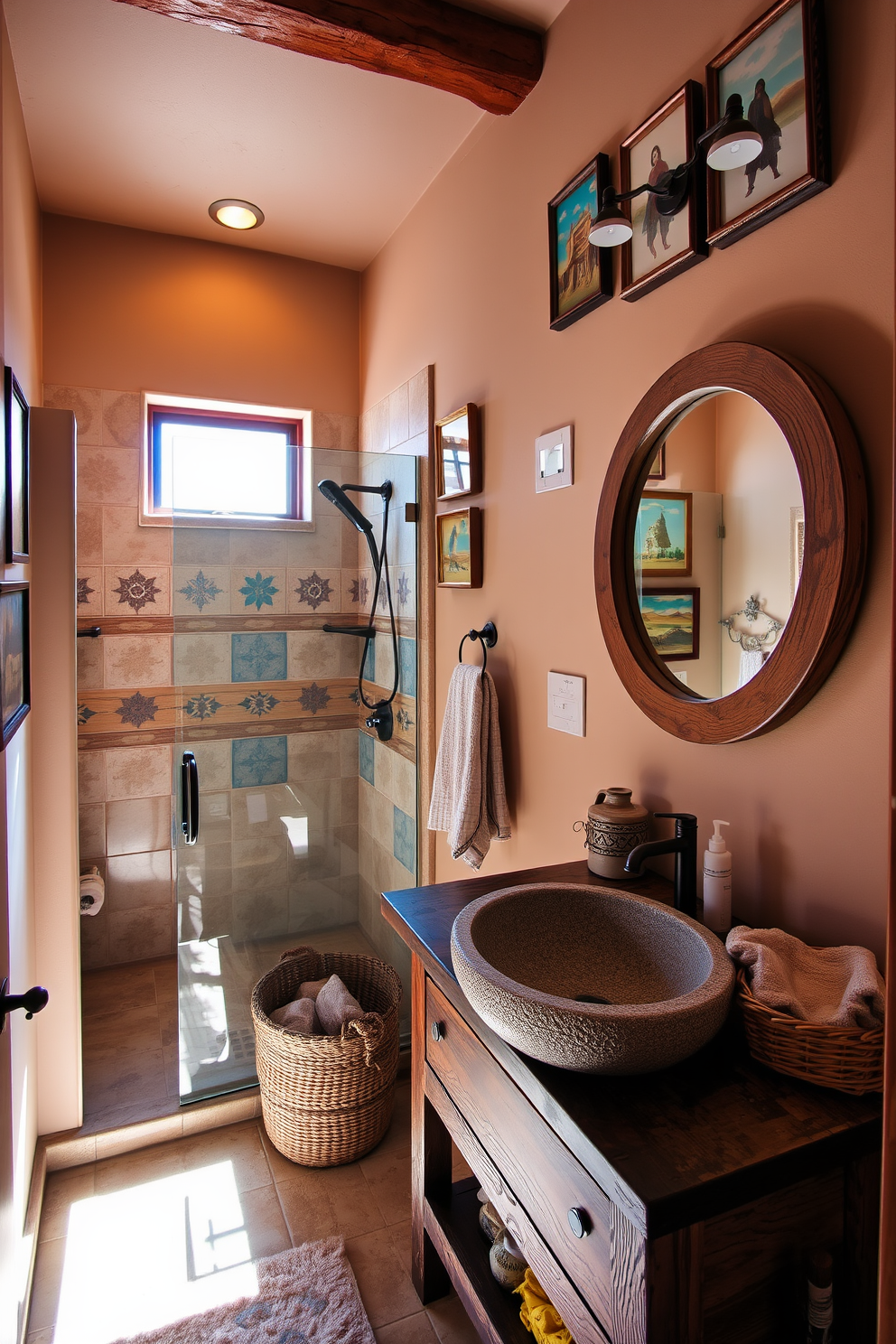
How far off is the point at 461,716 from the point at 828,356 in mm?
1197

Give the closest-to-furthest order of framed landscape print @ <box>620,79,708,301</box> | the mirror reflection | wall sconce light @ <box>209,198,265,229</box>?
the mirror reflection, framed landscape print @ <box>620,79,708,301</box>, wall sconce light @ <box>209,198,265,229</box>

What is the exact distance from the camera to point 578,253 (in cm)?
158

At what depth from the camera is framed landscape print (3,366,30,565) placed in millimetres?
1500

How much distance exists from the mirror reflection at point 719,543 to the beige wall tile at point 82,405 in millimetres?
2197

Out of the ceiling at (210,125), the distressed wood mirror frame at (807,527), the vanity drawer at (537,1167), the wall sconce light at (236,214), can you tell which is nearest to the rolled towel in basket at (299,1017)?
the vanity drawer at (537,1167)

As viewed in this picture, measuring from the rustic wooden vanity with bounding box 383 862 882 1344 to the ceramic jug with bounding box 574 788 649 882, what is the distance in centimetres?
38

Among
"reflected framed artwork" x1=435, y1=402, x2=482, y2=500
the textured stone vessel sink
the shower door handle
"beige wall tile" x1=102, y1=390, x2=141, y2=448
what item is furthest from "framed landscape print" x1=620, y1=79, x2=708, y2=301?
"beige wall tile" x1=102, y1=390, x2=141, y2=448

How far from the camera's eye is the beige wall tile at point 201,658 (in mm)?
2162

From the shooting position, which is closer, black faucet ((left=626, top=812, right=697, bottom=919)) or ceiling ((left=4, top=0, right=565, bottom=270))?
black faucet ((left=626, top=812, right=697, bottom=919))

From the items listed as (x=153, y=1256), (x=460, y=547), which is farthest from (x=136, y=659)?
(x=153, y=1256)

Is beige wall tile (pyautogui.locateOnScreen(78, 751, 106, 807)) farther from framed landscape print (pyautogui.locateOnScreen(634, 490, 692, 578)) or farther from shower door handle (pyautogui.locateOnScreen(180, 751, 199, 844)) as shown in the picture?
framed landscape print (pyautogui.locateOnScreen(634, 490, 692, 578))

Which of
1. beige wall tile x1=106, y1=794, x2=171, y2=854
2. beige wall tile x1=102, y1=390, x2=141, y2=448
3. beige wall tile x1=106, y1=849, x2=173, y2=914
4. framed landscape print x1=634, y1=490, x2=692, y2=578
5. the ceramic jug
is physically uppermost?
beige wall tile x1=102, y1=390, x2=141, y2=448

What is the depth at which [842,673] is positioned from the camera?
A: 41.1 inches

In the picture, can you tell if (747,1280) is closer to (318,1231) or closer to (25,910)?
(318,1231)
